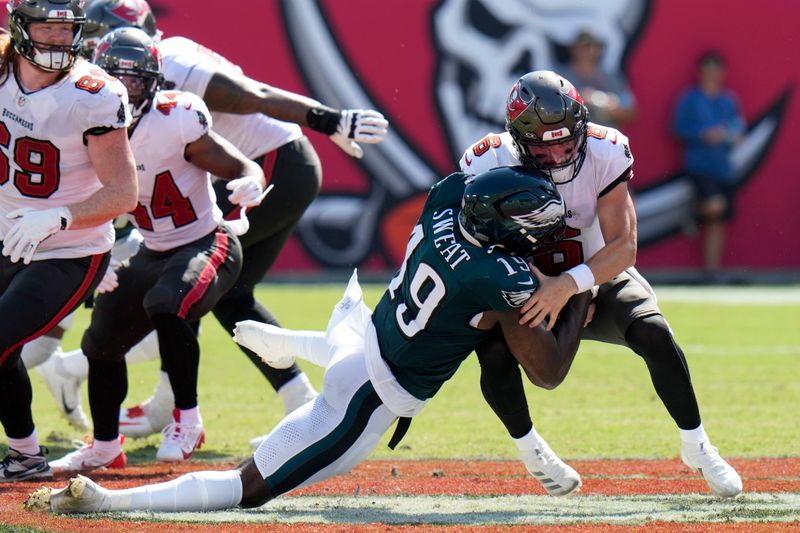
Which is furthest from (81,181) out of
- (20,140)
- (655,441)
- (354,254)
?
(354,254)

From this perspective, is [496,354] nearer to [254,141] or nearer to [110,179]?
[110,179]

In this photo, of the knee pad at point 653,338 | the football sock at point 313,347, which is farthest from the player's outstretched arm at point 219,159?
the knee pad at point 653,338

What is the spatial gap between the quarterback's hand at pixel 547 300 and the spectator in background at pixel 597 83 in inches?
327

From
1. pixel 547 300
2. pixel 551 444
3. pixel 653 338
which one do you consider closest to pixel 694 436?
pixel 653 338

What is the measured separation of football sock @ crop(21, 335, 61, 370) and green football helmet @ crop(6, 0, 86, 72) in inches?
75.0

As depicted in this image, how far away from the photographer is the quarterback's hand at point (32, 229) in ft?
14.1

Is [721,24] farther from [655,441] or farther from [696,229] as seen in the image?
[655,441]

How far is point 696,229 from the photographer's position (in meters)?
13.0

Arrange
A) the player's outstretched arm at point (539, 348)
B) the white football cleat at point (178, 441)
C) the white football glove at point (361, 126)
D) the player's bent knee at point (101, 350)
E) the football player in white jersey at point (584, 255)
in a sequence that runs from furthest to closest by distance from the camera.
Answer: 1. the white football glove at point (361, 126)
2. the white football cleat at point (178, 441)
3. the player's bent knee at point (101, 350)
4. the football player in white jersey at point (584, 255)
5. the player's outstretched arm at point (539, 348)

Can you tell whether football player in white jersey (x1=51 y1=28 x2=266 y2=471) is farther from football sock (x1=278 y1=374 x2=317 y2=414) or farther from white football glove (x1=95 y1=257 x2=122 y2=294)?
football sock (x1=278 y1=374 x2=317 y2=414)

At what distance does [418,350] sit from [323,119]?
1.96 metres

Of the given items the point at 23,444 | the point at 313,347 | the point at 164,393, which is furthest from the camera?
the point at 164,393

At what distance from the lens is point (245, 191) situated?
5.09 metres

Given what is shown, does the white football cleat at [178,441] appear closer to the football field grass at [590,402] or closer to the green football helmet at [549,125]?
the football field grass at [590,402]
